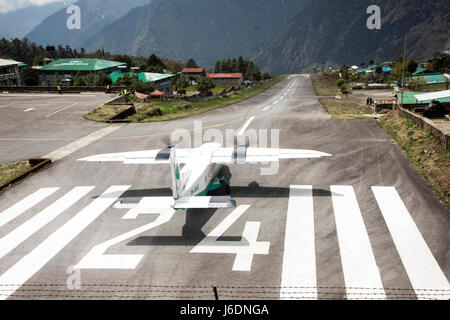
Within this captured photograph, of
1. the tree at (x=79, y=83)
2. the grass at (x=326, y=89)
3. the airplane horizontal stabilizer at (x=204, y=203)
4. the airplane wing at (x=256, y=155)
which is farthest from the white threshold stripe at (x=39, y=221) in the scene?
the tree at (x=79, y=83)

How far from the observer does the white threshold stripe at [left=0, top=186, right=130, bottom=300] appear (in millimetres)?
14623

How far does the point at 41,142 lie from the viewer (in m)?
36.6

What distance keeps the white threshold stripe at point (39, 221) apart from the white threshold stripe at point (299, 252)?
1332 cm

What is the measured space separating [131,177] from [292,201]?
12.2 m

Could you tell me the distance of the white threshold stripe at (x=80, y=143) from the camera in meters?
31.8

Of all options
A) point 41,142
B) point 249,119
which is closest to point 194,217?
point 41,142

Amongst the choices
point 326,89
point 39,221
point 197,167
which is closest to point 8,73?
point 326,89

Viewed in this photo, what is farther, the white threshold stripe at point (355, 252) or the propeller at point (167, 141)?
the propeller at point (167, 141)

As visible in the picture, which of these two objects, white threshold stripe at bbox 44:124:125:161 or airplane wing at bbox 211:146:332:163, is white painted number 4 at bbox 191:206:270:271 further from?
white threshold stripe at bbox 44:124:125:161

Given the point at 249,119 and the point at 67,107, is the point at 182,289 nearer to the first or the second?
the point at 249,119

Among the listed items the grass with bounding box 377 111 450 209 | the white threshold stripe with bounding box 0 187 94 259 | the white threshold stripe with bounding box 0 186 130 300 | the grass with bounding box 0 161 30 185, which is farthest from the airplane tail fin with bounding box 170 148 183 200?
the grass with bounding box 0 161 30 185

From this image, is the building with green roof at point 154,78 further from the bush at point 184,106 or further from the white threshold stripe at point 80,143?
the white threshold stripe at point 80,143

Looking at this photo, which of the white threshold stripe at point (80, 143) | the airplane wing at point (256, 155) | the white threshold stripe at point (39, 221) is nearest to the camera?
the white threshold stripe at point (39, 221)

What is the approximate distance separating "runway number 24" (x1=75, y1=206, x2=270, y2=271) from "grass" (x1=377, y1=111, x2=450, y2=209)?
1149cm
